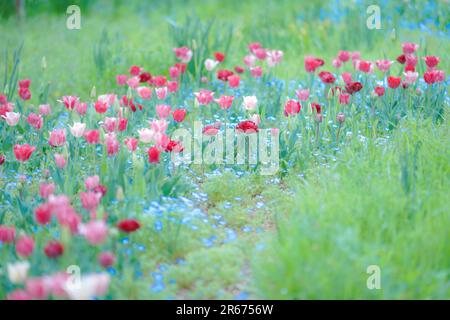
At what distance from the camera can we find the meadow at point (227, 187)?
2613 millimetres

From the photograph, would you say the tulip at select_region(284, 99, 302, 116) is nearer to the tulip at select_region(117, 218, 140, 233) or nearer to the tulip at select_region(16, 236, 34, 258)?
the tulip at select_region(117, 218, 140, 233)

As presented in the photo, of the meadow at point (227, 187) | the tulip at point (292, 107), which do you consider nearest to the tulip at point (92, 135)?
the meadow at point (227, 187)

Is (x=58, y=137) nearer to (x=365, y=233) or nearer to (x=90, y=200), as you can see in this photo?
(x=90, y=200)

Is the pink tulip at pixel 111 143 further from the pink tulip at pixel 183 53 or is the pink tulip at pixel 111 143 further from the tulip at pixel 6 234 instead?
the pink tulip at pixel 183 53

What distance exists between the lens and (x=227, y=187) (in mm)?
3639

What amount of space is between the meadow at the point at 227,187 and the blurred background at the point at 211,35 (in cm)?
4

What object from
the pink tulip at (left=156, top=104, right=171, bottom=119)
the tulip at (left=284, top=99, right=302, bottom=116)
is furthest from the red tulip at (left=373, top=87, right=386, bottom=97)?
the pink tulip at (left=156, top=104, right=171, bottom=119)

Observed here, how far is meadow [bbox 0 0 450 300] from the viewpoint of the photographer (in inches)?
103

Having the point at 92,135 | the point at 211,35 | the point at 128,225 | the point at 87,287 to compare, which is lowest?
the point at 87,287

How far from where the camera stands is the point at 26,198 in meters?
3.34

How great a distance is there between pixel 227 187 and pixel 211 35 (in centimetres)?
309

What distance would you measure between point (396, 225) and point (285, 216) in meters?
0.61

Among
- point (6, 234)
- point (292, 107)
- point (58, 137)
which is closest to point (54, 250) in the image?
point (6, 234)
